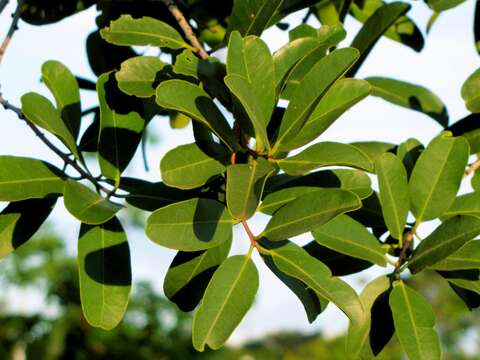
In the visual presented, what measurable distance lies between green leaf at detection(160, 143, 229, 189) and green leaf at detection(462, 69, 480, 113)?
398 millimetres

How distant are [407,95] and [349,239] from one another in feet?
1.26

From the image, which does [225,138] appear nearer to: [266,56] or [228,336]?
[266,56]

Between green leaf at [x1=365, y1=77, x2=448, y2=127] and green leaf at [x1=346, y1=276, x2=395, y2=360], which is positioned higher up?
green leaf at [x1=365, y1=77, x2=448, y2=127]

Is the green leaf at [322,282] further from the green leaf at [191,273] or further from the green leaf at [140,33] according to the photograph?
the green leaf at [140,33]

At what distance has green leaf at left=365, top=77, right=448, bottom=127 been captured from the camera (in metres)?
1.14

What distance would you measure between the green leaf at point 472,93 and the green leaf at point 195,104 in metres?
0.40

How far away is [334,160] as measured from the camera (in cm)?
74

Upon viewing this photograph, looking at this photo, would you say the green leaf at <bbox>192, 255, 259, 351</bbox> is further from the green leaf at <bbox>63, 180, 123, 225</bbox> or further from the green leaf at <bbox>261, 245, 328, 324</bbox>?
the green leaf at <bbox>63, 180, 123, 225</bbox>

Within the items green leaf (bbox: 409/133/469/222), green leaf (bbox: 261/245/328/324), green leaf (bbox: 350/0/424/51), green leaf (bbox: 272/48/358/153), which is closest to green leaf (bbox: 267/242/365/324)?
green leaf (bbox: 261/245/328/324)

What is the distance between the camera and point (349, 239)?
844 mm

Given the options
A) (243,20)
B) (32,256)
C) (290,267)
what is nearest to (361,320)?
(290,267)

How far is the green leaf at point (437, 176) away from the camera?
0.89m

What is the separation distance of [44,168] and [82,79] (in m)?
0.47

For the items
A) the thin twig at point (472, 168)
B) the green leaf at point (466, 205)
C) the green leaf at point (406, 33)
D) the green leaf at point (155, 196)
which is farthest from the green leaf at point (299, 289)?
the green leaf at point (406, 33)
